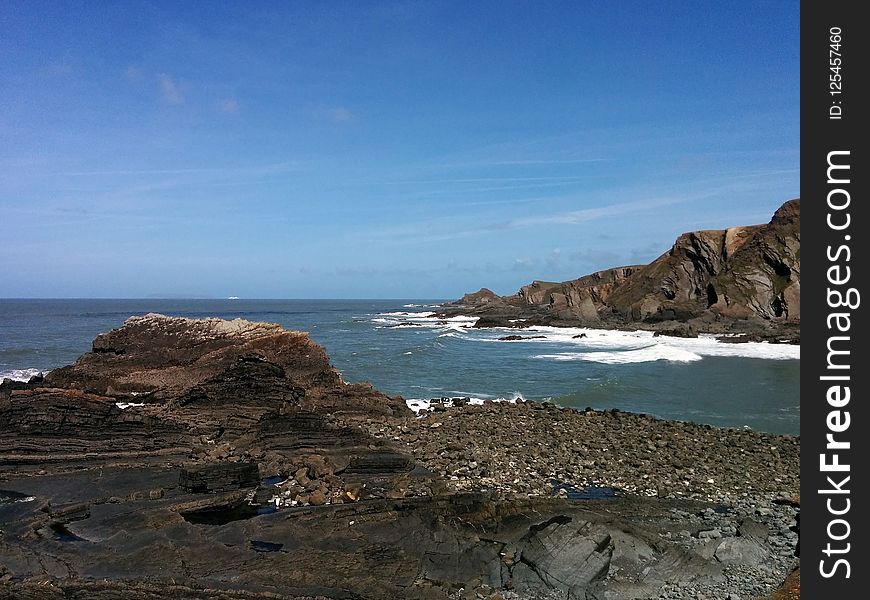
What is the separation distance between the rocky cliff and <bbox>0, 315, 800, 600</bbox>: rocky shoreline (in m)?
50.3

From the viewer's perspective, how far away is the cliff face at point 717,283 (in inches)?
2621

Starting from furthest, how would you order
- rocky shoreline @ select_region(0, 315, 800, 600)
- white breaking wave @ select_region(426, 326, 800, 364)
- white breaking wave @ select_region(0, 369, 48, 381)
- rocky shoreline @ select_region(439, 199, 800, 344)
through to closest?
rocky shoreline @ select_region(439, 199, 800, 344)
white breaking wave @ select_region(426, 326, 800, 364)
white breaking wave @ select_region(0, 369, 48, 381)
rocky shoreline @ select_region(0, 315, 800, 600)

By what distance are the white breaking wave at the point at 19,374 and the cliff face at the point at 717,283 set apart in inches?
2381

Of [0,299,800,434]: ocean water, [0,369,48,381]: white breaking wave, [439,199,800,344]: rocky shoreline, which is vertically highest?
[439,199,800,344]: rocky shoreline

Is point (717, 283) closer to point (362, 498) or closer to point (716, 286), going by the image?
point (716, 286)

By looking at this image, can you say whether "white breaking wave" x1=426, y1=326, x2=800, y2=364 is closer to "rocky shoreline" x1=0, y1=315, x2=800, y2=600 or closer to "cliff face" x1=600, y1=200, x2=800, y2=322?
"cliff face" x1=600, y1=200, x2=800, y2=322

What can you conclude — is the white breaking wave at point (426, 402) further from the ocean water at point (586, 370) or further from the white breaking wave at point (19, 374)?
the white breaking wave at point (19, 374)

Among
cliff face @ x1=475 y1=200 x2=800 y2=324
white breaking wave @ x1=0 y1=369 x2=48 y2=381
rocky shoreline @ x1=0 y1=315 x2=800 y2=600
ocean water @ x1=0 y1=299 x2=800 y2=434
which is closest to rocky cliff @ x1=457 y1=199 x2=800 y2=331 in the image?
cliff face @ x1=475 y1=200 x2=800 y2=324

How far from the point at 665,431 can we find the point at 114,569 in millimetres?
16034

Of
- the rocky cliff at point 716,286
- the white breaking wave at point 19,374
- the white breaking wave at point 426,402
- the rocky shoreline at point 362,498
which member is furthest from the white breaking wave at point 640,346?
the white breaking wave at point 19,374

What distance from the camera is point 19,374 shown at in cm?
3203

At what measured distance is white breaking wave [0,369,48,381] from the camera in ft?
99.5

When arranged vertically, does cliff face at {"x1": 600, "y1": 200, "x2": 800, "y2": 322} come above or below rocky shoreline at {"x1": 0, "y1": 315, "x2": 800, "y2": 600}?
above

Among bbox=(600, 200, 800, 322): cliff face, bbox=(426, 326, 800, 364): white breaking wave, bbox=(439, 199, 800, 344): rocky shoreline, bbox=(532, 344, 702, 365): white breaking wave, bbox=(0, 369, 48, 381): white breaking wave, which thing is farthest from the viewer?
bbox=(600, 200, 800, 322): cliff face
